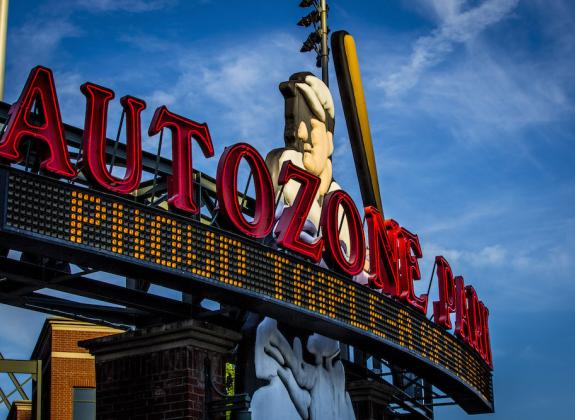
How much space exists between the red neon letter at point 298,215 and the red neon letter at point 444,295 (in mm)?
5426

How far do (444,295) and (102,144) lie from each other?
11.3 metres

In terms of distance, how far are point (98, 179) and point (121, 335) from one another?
332 centimetres

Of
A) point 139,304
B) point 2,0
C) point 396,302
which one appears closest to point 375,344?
point 396,302

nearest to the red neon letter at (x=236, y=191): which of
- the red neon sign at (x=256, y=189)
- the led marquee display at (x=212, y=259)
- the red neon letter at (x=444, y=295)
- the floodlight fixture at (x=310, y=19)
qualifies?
the red neon sign at (x=256, y=189)

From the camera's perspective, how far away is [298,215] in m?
20.2

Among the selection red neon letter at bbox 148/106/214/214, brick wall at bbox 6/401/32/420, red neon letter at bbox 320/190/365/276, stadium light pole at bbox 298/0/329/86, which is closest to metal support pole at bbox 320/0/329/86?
stadium light pole at bbox 298/0/329/86

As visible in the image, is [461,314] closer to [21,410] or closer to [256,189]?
[256,189]

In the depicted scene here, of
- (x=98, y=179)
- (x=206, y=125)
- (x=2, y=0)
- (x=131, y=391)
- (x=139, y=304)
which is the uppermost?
(x=2, y=0)

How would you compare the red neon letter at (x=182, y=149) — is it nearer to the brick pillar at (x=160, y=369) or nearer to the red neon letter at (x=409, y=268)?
the brick pillar at (x=160, y=369)

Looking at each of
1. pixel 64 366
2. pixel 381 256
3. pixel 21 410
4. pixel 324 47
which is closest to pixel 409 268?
pixel 381 256

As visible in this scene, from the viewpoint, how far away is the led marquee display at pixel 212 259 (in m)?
15.1

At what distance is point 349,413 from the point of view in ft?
72.9

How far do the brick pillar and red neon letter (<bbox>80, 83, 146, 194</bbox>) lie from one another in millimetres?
2570

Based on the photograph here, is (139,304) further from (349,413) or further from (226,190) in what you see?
(349,413)
